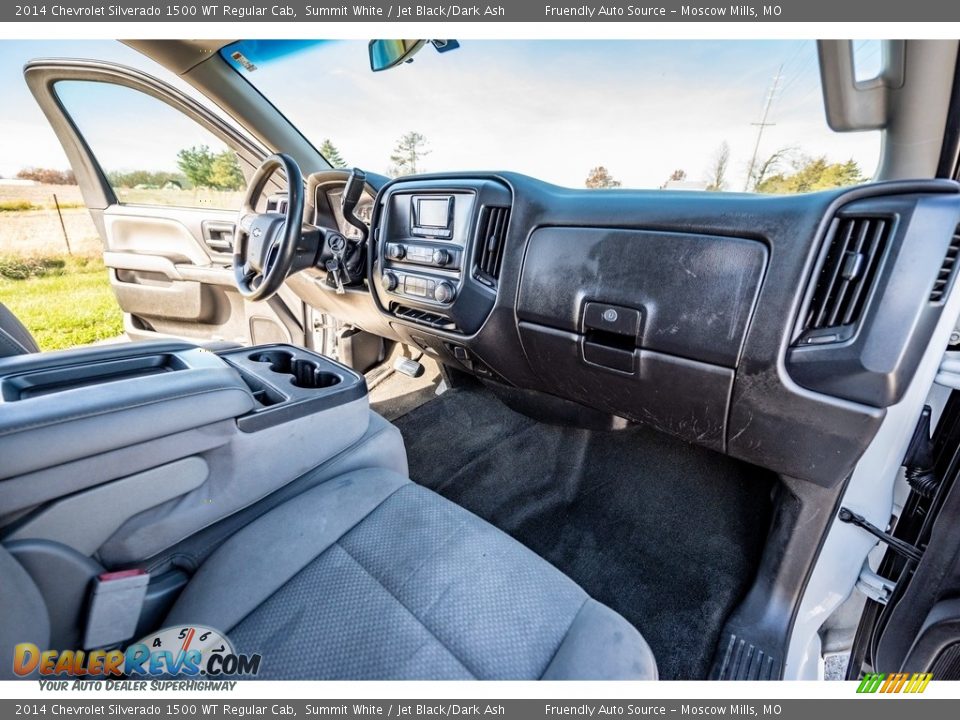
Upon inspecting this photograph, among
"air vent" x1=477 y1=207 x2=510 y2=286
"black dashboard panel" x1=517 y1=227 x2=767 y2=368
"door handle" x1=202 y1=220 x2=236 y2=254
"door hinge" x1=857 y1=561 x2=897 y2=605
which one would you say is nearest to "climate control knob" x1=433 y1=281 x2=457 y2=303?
"air vent" x1=477 y1=207 x2=510 y2=286

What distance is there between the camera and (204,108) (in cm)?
223

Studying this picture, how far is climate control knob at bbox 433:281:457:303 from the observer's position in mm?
1444

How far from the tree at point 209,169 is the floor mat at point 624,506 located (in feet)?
5.65

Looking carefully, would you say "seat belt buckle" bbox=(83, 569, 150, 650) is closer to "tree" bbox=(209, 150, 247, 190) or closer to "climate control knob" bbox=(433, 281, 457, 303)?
"climate control knob" bbox=(433, 281, 457, 303)

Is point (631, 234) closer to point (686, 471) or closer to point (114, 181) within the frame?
point (686, 471)

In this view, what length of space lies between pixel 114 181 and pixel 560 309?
9.52 feet

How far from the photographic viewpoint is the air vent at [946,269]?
0.71m

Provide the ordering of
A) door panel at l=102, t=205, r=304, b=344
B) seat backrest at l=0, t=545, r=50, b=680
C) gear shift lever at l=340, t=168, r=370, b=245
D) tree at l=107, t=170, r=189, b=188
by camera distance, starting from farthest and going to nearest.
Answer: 1. tree at l=107, t=170, r=189, b=188
2. door panel at l=102, t=205, r=304, b=344
3. gear shift lever at l=340, t=168, r=370, b=245
4. seat backrest at l=0, t=545, r=50, b=680

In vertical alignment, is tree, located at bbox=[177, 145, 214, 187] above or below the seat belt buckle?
above

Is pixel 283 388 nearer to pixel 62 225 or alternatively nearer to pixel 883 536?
pixel 883 536

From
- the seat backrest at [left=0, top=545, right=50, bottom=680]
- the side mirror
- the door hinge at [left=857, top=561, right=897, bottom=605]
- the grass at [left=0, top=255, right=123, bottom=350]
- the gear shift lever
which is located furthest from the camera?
the grass at [left=0, top=255, right=123, bottom=350]

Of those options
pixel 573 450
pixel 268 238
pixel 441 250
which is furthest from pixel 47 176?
pixel 573 450

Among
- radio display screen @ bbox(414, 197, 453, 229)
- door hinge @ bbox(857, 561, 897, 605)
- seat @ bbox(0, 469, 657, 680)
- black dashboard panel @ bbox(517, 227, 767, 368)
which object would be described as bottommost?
door hinge @ bbox(857, 561, 897, 605)

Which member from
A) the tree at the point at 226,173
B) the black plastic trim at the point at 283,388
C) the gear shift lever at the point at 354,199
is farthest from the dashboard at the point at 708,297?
the tree at the point at 226,173
